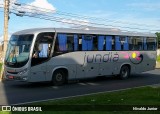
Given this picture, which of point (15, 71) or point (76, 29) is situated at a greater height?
point (76, 29)

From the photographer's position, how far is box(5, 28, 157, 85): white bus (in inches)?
734

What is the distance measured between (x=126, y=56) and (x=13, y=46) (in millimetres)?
7632

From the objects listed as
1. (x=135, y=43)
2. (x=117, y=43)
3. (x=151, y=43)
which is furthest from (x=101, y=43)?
(x=151, y=43)

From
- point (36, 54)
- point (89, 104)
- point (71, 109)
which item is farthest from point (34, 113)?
point (36, 54)

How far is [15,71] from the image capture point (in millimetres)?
18719

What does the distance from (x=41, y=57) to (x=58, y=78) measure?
1.70 meters

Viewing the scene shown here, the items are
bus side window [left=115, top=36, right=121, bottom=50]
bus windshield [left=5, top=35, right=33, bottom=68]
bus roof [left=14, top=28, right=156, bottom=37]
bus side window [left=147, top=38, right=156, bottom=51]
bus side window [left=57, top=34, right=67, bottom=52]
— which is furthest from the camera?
bus side window [left=147, top=38, right=156, bottom=51]

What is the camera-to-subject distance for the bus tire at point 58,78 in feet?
64.4

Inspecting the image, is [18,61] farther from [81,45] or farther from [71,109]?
[71,109]

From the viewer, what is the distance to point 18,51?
19.0m

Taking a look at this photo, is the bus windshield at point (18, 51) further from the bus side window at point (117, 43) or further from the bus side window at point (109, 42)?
the bus side window at point (117, 43)

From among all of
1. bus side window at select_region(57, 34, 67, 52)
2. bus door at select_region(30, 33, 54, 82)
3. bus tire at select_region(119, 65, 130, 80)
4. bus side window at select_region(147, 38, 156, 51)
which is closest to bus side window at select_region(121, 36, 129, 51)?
bus tire at select_region(119, 65, 130, 80)

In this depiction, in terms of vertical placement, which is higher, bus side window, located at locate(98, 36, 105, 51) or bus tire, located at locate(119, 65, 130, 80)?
bus side window, located at locate(98, 36, 105, 51)

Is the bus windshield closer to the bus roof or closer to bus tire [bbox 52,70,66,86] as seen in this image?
the bus roof
